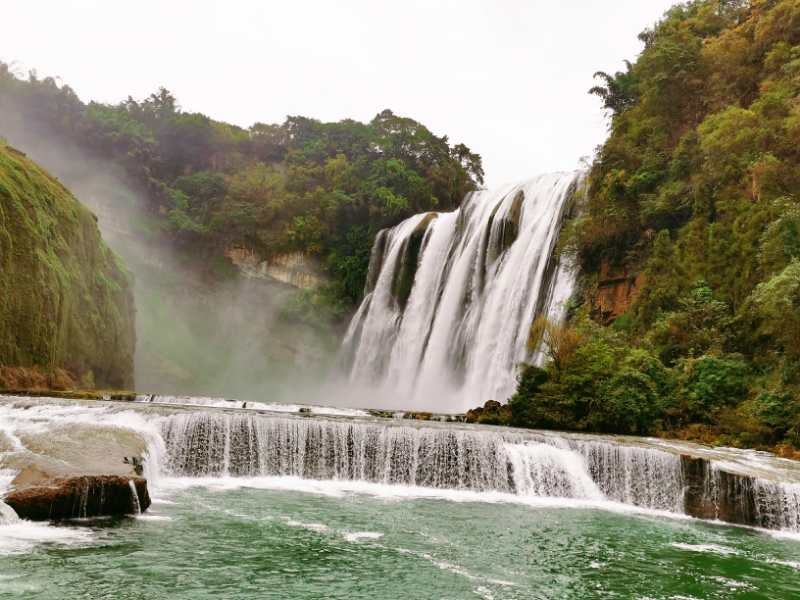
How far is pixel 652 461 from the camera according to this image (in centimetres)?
1545

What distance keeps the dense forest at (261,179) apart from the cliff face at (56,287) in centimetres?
1526

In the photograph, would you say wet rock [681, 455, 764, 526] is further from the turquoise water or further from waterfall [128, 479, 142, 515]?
waterfall [128, 479, 142, 515]

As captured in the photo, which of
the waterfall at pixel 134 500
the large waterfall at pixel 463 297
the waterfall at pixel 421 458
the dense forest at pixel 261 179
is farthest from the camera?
the dense forest at pixel 261 179

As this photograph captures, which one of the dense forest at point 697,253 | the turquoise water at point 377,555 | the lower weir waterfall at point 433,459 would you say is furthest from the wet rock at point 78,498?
the dense forest at point 697,253

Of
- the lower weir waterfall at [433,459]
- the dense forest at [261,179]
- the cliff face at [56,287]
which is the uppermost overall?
the dense forest at [261,179]

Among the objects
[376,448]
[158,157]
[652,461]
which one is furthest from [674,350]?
[158,157]

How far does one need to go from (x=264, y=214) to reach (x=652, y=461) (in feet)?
120

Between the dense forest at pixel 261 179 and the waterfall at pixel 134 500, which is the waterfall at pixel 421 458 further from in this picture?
the dense forest at pixel 261 179

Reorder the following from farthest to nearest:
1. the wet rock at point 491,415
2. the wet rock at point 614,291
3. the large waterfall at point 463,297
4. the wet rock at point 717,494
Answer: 1. the large waterfall at point 463,297
2. the wet rock at point 614,291
3. the wet rock at point 491,415
4. the wet rock at point 717,494

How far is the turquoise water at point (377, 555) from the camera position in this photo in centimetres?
778

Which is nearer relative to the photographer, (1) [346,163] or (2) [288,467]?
(2) [288,467]

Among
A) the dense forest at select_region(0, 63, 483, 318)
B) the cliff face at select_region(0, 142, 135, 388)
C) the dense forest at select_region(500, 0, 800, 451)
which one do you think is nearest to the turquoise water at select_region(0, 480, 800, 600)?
the dense forest at select_region(500, 0, 800, 451)

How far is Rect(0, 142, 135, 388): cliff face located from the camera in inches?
884

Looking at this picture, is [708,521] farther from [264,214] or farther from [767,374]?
[264,214]
